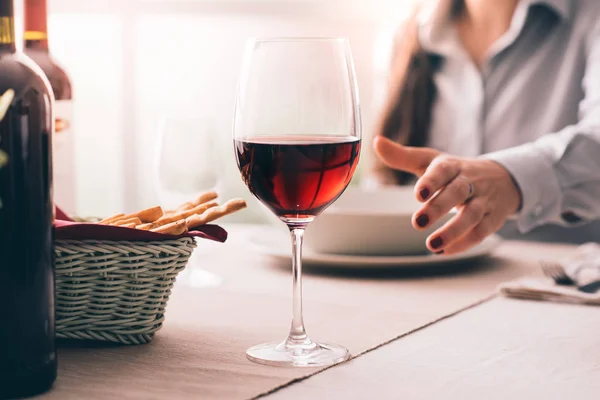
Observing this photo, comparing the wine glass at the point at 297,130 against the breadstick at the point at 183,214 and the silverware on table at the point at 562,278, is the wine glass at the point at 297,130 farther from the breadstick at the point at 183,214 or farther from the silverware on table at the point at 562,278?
the silverware on table at the point at 562,278

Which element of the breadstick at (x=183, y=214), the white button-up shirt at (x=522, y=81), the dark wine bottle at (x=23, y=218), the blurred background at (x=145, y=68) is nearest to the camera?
the dark wine bottle at (x=23, y=218)

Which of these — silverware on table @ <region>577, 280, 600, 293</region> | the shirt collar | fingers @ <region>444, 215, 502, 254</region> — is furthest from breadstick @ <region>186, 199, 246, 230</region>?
the shirt collar

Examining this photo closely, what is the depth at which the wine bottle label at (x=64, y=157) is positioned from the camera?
1073mm

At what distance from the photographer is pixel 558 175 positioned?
4.87 feet

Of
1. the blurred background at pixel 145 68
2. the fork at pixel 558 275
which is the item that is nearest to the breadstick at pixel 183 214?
the fork at pixel 558 275

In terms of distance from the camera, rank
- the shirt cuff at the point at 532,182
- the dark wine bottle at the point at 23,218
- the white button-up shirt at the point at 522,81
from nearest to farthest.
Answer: the dark wine bottle at the point at 23,218, the shirt cuff at the point at 532,182, the white button-up shirt at the point at 522,81

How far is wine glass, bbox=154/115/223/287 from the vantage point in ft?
3.62

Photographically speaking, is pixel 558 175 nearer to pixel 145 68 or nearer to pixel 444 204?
pixel 444 204

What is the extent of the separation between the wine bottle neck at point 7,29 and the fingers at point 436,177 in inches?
20.9

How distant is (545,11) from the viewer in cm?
217

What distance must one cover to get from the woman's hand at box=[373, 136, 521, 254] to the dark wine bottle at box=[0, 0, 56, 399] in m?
0.48

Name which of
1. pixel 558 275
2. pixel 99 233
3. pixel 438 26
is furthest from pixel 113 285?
pixel 438 26

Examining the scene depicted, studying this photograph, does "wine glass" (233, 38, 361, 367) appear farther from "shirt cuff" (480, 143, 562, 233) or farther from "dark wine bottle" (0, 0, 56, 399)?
"shirt cuff" (480, 143, 562, 233)

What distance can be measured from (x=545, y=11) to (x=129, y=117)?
2.24 m
